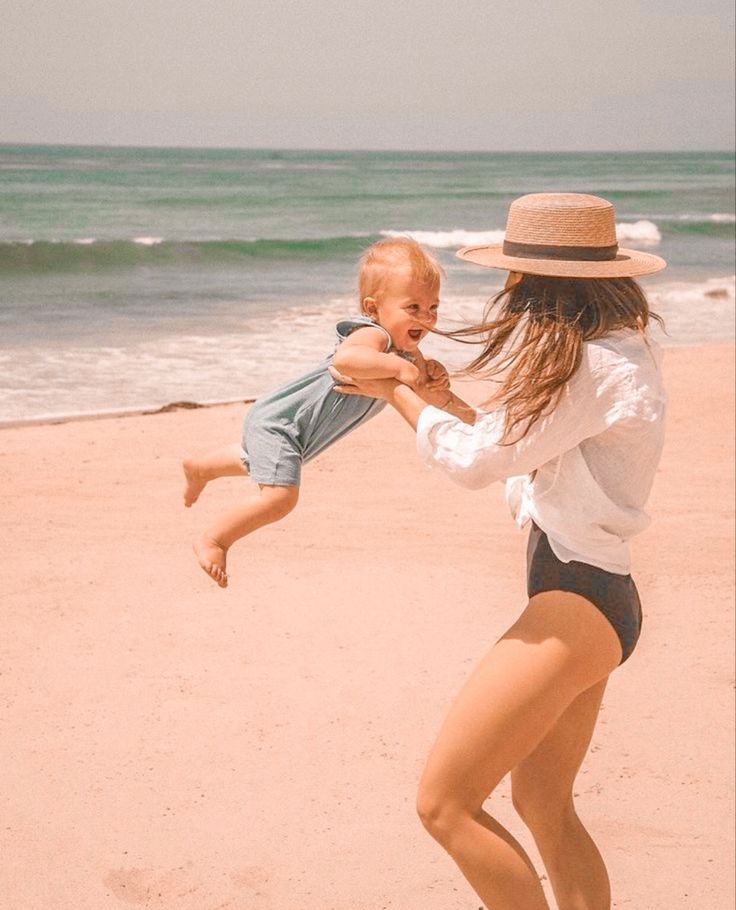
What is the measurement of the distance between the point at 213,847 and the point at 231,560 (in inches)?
74.7

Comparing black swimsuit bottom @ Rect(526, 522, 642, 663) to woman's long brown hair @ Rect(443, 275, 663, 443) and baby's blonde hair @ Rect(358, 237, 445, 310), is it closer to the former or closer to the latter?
woman's long brown hair @ Rect(443, 275, 663, 443)

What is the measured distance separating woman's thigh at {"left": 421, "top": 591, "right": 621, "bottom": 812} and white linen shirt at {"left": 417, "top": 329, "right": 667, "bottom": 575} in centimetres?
11

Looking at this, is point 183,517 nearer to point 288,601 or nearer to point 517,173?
point 288,601

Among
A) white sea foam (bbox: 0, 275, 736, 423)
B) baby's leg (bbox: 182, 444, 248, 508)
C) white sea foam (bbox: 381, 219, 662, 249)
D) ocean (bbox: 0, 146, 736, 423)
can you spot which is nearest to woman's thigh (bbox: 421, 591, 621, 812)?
baby's leg (bbox: 182, 444, 248, 508)

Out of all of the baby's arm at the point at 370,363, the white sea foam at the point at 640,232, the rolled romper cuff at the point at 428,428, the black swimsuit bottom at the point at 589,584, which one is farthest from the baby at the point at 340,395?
the white sea foam at the point at 640,232

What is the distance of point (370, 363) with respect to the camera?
221 centimetres

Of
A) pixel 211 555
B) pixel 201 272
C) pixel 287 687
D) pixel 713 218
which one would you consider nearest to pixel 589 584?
pixel 211 555

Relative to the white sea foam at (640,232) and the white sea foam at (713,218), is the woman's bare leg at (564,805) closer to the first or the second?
the white sea foam at (640,232)

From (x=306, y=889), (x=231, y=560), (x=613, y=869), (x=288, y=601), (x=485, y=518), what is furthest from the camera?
(x=485, y=518)

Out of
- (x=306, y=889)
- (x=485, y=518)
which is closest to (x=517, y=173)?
(x=485, y=518)

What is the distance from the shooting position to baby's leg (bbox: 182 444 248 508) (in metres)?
2.69

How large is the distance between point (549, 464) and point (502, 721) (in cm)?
46

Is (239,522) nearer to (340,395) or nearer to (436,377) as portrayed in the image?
(340,395)

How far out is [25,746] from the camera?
3.75 metres
